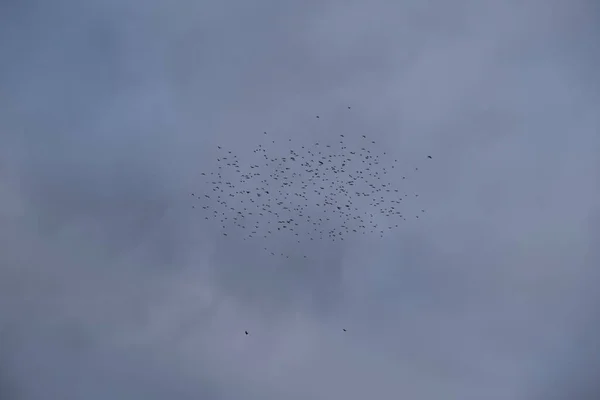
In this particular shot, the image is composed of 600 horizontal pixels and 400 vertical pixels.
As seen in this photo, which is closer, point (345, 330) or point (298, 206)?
point (298, 206)

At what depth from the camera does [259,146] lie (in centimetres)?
11906

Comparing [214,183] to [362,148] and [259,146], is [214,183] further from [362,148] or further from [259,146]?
[362,148]

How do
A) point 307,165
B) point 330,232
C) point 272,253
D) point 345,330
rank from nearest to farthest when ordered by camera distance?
point 307,165
point 330,232
point 272,253
point 345,330

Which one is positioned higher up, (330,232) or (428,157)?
(428,157)

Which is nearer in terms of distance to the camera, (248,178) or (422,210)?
(248,178)

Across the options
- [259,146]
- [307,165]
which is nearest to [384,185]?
[307,165]

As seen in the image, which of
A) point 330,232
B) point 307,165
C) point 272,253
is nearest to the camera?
point 307,165

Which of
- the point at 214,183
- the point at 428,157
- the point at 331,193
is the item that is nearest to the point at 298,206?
the point at 331,193

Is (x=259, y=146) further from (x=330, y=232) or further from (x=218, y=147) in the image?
(x=330, y=232)

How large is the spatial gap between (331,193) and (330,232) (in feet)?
30.5

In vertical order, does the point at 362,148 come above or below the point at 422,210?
below

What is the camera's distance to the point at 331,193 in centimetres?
11125

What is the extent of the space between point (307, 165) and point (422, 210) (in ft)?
116

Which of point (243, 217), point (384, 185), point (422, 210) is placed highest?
point (422, 210)
